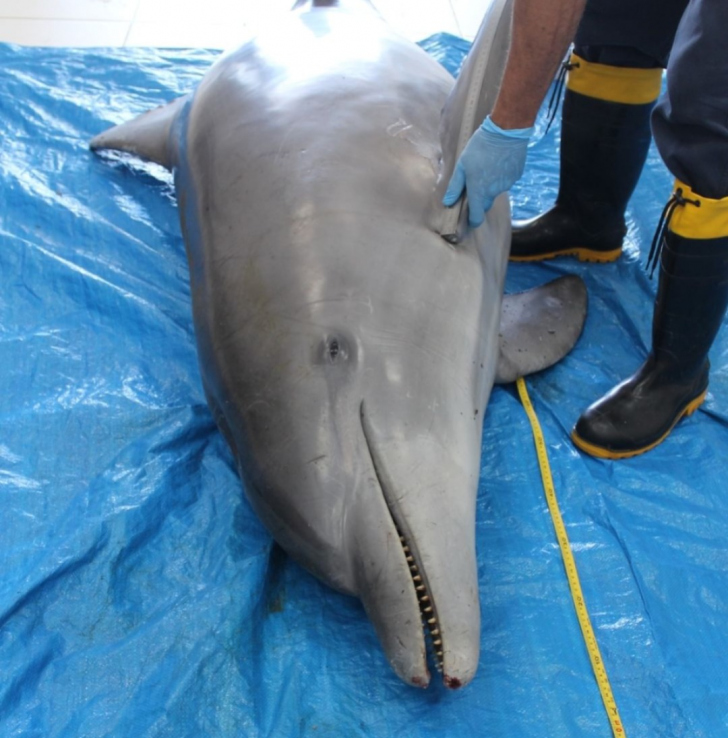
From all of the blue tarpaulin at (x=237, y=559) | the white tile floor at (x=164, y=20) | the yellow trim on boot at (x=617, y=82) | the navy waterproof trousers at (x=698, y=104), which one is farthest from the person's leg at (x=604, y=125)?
the white tile floor at (x=164, y=20)

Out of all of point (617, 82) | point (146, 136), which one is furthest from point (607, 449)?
point (146, 136)

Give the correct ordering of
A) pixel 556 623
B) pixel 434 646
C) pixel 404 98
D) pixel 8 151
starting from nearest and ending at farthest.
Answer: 1. pixel 434 646
2. pixel 556 623
3. pixel 404 98
4. pixel 8 151

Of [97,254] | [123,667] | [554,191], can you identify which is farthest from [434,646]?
[554,191]

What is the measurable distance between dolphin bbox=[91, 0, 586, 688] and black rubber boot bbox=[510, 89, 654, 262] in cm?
102

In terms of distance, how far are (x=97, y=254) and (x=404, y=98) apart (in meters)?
2.07

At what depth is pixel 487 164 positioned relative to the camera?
304 centimetres

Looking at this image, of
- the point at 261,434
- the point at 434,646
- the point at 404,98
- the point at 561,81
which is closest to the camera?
the point at 434,646

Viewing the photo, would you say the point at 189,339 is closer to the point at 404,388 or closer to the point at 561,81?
the point at 404,388

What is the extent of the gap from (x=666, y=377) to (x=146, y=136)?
359 centimetres

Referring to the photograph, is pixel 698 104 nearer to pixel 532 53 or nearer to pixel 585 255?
pixel 532 53

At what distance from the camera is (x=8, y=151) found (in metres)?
5.37

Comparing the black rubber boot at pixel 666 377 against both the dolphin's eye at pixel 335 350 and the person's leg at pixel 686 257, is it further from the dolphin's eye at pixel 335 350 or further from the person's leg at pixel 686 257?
the dolphin's eye at pixel 335 350

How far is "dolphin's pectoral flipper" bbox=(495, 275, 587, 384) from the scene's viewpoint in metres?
3.93

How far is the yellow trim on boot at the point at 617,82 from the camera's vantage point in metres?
4.23
